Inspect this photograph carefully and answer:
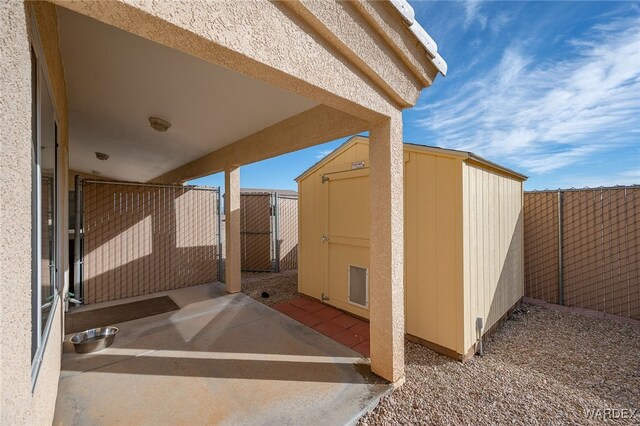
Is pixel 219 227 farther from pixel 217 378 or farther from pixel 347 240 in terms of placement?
pixel 217 378

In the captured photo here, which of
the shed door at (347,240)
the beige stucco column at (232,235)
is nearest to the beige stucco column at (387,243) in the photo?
the shed door at (347,240)

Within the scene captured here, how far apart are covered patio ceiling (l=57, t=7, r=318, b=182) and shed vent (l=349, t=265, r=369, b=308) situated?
2.58m

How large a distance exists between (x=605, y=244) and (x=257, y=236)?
7761mm

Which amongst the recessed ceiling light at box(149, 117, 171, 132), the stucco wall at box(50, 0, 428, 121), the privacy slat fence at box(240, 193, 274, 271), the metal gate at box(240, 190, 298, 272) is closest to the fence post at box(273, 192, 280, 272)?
the metal gate at box(240, 190, 298, 272)

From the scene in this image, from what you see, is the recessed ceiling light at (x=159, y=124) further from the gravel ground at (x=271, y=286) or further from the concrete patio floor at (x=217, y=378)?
the gravel ground at (x=271, y=286)

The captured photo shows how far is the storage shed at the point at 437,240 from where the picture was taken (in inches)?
125

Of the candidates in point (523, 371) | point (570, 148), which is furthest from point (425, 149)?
point (570, 148)

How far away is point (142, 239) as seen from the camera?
A: 5.72 meters

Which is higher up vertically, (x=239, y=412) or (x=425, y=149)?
(x=425, y=149)

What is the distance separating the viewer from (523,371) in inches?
118

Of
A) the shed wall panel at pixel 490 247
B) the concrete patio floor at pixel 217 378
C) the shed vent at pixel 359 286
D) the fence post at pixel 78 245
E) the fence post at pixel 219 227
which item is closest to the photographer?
the concrete patio floor at pixel 217 378

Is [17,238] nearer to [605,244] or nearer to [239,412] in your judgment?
[239,412]

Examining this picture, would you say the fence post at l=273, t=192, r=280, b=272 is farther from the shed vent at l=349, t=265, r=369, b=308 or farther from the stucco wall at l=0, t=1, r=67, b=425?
the stucco wall at l=0, t=1, r=67, b=425

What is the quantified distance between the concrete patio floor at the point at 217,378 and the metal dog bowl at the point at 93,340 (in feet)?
0.26
